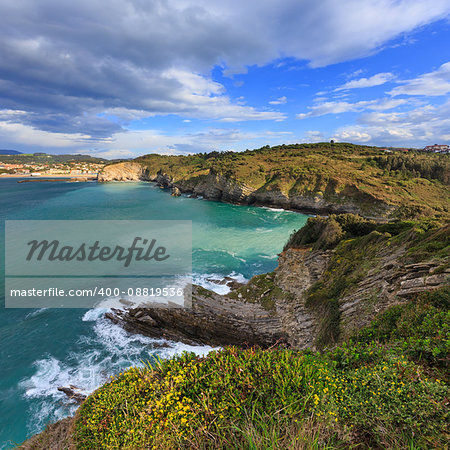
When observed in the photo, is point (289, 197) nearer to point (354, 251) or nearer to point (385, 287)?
point (354, 251)

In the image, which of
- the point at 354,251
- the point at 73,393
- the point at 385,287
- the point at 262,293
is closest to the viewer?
the point at 385,287

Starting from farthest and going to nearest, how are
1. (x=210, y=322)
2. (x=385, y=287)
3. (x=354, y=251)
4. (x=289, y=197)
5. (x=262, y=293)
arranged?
(x=289, y=197) < (x=262, y=293) < (x=354, y=251) < (x=210, y=322) < (x=385, y=287)

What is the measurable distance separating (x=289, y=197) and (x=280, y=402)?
57931mm

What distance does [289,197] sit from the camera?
190 feet

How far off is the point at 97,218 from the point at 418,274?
178 ft

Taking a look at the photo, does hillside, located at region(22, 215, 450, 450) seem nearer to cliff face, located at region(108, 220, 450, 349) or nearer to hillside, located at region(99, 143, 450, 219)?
cliff face, located at region(108, 220, 450, 349)

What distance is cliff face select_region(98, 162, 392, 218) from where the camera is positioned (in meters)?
46.7

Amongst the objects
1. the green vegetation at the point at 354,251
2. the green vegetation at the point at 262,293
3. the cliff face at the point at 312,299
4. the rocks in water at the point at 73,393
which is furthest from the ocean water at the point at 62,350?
the green vegetation at the point at 354,251

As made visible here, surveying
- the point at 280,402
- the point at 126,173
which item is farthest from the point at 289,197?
the point at 126,173

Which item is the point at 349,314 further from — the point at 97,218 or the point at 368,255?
the point at 97,218

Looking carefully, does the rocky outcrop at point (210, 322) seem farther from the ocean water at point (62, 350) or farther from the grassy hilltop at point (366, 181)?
the grassy hilltop at point (366, 181)

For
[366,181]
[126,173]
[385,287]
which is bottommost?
[385,287]

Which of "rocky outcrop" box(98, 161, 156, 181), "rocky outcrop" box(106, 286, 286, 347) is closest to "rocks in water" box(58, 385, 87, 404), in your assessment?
"rocky outcrop" box(106, 286, 286, 347)

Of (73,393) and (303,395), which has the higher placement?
(303,395)
